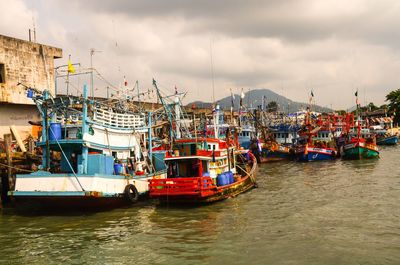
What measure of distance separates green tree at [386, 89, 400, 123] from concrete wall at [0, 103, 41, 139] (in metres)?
77.7

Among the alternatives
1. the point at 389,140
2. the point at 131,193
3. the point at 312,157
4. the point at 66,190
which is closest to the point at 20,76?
the point at 66,190

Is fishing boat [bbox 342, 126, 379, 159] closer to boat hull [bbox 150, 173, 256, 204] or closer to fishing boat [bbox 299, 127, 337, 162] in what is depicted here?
fishing boat [bbox 299, 127, 337, 162]

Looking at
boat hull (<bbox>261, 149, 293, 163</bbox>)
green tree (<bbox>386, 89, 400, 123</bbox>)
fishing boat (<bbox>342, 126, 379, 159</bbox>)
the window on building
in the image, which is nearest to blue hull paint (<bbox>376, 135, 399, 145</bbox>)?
green tree (<bbox>386, 89, 400, 123</bbox>)

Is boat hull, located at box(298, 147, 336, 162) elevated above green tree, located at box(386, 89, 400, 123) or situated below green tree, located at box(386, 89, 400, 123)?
below

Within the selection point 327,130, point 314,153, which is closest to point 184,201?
point 314,153

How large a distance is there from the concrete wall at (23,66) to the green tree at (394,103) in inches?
2999

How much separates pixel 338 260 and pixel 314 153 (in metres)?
31.4

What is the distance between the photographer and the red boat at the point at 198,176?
55.7ft

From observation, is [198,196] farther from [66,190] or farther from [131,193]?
[66,190]

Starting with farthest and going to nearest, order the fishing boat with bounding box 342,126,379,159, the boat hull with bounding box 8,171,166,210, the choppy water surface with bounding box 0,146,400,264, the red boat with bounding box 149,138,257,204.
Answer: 1. the fishing boat with bounding box 342,126,379,159
2. the red boat with bounding box 149,138,257,204
3. the boat hull with bounding box 8,171,166,210
4. the choppy water surface with bounding box 0,146,400,264

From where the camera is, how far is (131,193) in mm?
17812

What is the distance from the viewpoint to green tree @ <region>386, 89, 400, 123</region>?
82.7m

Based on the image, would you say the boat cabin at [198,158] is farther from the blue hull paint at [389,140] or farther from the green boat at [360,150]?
the blue hull paint at [389,140]

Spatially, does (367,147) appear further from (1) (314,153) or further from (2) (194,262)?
(2) (194,262)
